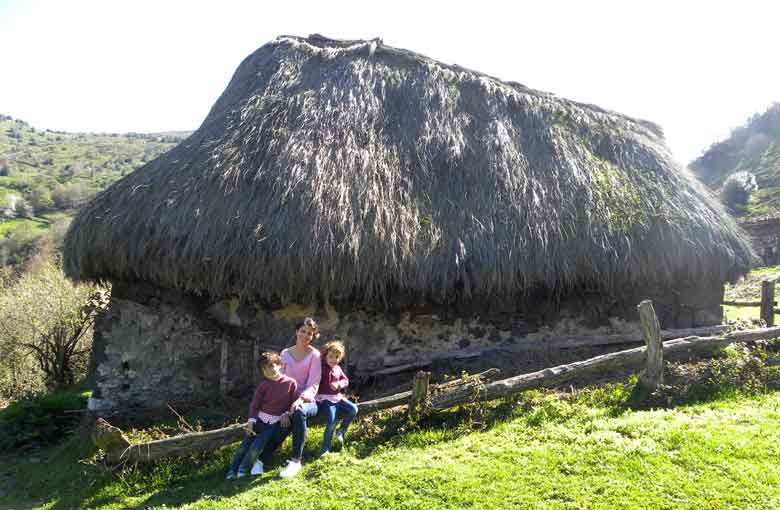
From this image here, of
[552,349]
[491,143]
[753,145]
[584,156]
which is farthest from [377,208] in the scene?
[753,145]

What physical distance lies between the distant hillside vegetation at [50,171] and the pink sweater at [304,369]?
13.9 metres

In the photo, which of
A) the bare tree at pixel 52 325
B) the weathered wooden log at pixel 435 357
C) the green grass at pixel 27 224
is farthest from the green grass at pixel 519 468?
the green grass at pixel 27 224

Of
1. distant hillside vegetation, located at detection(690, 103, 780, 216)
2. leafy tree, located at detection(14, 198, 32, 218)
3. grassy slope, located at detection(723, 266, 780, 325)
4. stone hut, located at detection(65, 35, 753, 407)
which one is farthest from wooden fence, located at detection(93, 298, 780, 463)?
leafy tree, located at detection(14, 198, 32, 218)

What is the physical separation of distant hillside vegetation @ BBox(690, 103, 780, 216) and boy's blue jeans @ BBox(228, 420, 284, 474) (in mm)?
36725

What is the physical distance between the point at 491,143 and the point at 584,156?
1.61 m

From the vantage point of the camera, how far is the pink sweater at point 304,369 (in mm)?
4773

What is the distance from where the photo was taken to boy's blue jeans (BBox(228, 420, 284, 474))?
440cm

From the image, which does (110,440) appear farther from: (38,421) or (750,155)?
(750,155)

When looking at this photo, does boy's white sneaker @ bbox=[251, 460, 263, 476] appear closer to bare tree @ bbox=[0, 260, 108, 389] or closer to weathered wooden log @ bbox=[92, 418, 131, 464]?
weathered wooden log @ bbox=[92, 418, 131, 464]

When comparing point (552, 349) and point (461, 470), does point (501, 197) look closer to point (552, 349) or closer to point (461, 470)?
point (552, 349)

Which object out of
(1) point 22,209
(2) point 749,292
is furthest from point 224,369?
(1) point 22,209

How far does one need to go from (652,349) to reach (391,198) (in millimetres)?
3510

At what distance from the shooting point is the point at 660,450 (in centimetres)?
398

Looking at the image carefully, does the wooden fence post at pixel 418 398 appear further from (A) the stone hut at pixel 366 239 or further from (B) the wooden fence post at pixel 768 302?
(B) the wooden fence post at pixel 768 302
